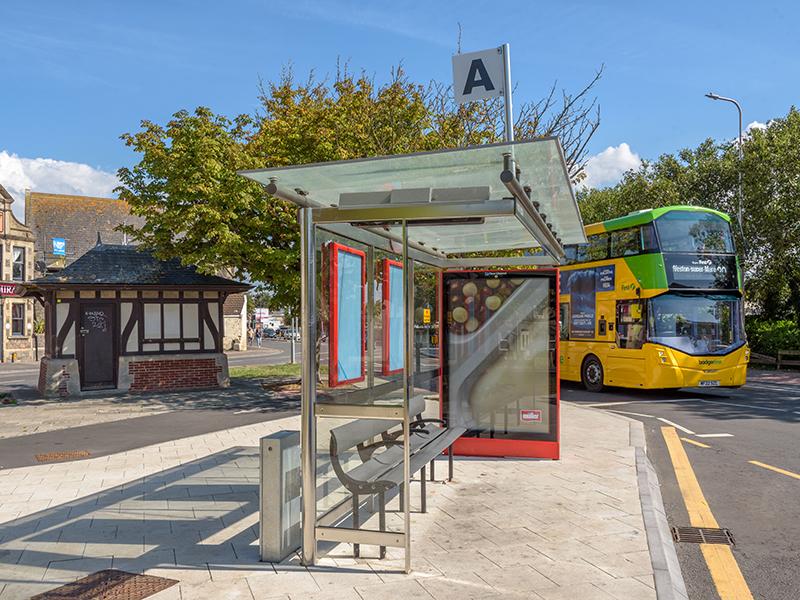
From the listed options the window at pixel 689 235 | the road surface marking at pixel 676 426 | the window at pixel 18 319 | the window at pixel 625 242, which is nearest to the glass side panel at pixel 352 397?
the road surface marking at pixel 676 426

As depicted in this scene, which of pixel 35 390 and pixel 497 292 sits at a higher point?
pixel 497 292

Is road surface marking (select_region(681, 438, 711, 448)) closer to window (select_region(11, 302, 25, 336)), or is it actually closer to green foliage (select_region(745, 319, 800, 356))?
green foliage (select_region(745, 319, 800, 356))

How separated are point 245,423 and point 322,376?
791 cm

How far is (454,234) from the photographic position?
23.7 ft

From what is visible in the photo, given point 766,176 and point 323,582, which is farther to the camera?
point 766,176

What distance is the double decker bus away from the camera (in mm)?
15469

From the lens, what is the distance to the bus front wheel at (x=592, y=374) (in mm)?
17641

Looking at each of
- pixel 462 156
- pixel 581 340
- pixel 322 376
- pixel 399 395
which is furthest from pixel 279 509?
pixel 581 340

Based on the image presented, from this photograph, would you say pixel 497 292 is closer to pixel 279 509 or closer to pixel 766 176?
pixel 279 509

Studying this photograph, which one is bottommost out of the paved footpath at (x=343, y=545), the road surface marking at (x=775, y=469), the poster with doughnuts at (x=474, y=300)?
the road surface marking at (x=775, y=469)

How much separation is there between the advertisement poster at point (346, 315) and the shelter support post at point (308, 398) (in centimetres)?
28

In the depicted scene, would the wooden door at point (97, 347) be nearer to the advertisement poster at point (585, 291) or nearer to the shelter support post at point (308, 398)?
the advertisement poster at point (585, 291)

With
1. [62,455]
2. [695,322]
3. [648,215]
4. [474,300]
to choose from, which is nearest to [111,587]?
[474,300]

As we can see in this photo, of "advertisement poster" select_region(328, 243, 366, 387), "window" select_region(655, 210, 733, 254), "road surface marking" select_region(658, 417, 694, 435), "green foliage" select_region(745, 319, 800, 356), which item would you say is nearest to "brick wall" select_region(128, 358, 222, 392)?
"road surface marking" select_region(658, 417, 694, 435)
